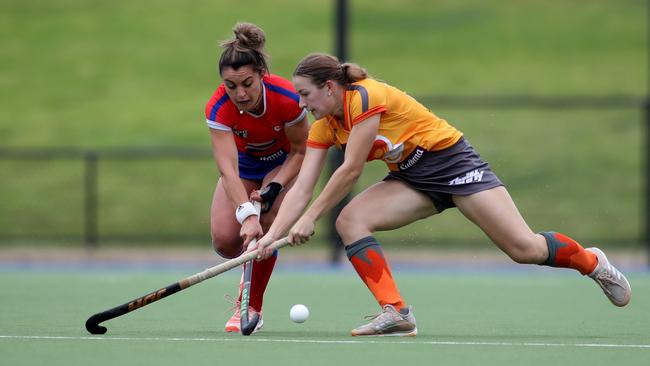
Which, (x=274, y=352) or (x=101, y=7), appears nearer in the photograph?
(x=274, y=352)

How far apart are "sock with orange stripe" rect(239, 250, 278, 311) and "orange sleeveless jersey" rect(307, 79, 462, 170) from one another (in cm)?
84

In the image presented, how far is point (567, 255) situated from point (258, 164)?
1795 mm

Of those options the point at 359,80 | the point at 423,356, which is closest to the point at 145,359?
the point at 423,356

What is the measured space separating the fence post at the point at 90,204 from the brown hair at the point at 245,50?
26.3 feet

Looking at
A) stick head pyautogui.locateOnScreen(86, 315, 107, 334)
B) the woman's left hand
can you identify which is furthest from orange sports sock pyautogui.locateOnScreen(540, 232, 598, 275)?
stick head pyautogui.locateOnScreen(86, 315, 107, 334)

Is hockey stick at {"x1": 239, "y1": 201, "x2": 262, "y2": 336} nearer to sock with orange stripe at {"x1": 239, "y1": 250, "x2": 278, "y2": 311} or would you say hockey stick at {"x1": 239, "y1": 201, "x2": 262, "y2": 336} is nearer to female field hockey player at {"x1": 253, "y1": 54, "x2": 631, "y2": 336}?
sock with orange stripe at {"x1": 239, "y1": 250, "x2": 278, "y2": 311}

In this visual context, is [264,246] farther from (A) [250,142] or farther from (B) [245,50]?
(B) [245,50]

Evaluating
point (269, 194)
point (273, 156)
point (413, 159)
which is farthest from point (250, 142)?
point (413, 159)

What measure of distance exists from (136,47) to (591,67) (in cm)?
933

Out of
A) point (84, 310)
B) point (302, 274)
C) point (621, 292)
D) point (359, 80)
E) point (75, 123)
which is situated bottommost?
point (75, 123)

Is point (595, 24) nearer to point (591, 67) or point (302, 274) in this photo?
point (591, 67)

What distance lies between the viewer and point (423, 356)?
17.6 ft

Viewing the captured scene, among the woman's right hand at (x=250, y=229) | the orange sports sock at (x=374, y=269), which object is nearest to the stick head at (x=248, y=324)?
the woman's right hand at (x=250, y=229)

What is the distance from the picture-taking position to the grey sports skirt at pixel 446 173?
20.9 ft
